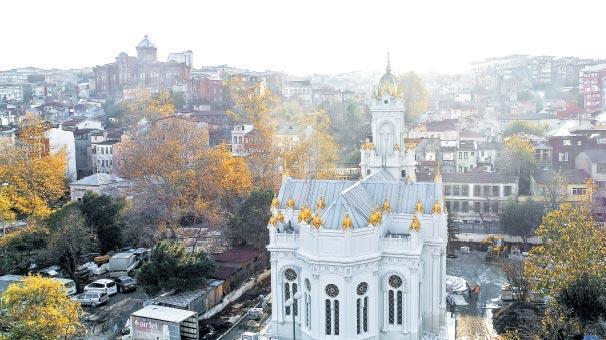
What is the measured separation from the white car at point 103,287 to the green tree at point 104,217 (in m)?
5.83

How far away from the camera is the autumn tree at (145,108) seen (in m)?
68.6

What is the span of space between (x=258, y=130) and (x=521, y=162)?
925 inches

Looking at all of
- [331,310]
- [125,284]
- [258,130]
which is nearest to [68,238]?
[125,284]

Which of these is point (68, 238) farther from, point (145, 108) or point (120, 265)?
point (145, 108)

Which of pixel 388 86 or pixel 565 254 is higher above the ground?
pixel 388 86

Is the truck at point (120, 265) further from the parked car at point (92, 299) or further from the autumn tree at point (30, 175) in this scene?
the autumn tree at point (30, 175)

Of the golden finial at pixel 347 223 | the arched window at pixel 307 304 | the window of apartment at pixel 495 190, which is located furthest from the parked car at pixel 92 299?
the window of apartment at pixel 495 190

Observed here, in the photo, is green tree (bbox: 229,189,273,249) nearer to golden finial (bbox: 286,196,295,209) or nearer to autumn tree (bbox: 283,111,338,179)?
autumn tree (bbox: 283,111,338,179)

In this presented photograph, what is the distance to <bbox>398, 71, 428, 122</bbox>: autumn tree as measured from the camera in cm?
7981

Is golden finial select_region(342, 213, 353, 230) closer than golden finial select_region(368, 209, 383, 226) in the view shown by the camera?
Yes

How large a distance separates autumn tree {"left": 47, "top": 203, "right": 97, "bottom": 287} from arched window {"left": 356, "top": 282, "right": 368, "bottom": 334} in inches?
781

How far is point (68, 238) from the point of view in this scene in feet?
120

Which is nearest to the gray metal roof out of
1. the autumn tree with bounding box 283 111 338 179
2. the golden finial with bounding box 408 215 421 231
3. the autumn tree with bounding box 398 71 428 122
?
the golden finial with bounding box 408 215 421 231

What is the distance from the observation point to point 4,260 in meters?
36.9
